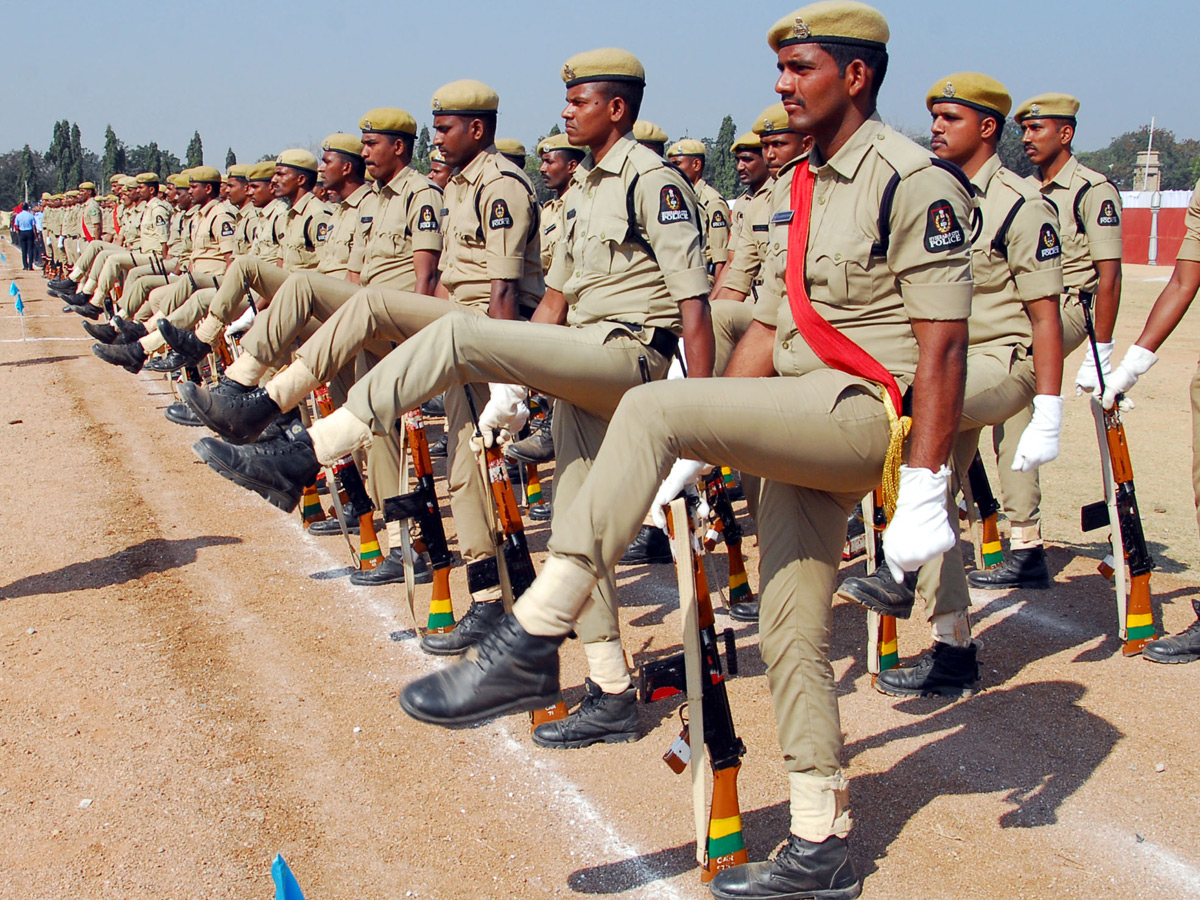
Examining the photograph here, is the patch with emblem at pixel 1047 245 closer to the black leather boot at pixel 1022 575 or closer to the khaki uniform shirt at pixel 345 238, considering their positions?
the black leather boot at pixel 1022 575

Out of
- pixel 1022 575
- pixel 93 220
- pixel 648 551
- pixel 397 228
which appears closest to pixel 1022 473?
pixel 1022 575

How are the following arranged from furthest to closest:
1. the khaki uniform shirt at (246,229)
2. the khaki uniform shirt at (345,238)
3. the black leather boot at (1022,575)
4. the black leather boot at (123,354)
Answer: the black leather boot at (123,354) < the khaki uniform shirt at (246,229) < the khaki uniform shirt at (345,238) < the black leather boot at (1022,575)

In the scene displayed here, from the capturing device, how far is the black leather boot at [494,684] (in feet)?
9.93

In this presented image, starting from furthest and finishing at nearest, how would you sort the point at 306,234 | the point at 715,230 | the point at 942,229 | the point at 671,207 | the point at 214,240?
the point at 214,240
the point at 715,230
the point at 306,234
the point at 671,207
the point at 942,229

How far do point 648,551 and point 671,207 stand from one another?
3.38m

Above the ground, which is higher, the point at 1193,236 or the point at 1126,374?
the point at 1193,236

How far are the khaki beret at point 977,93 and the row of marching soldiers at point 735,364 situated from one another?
13mm

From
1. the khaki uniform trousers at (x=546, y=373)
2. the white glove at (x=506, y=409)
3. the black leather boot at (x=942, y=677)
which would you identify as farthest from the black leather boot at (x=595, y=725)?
the black leather boot at (x=942, y=677)

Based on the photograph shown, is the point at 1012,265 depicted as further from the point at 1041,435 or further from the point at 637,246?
the point at 637,246

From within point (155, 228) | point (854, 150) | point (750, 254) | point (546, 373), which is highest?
point (155, 228)

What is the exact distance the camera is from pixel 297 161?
10117 mm

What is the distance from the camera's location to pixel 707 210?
10.9 metres

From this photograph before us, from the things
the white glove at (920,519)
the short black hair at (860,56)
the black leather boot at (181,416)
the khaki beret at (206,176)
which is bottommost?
the black leather boot at (181,416)

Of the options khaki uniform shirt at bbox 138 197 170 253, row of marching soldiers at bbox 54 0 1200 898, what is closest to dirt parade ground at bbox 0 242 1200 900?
row of marching soldiers at bbox 54 0 1200 898
